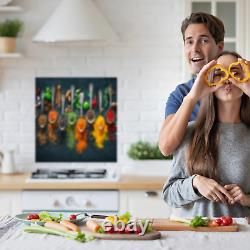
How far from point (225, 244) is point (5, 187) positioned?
2726mm

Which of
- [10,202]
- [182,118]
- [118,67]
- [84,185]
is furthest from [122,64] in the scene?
[182,118]

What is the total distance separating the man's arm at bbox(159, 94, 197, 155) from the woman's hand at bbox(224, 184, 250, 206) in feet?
0.97

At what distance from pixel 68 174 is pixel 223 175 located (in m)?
2.35

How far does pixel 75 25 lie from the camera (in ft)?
16.8

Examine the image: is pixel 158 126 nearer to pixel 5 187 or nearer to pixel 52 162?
pixel 52 162

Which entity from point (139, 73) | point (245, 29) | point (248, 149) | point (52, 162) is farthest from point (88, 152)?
point (248, 149)

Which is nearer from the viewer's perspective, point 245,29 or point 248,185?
point 248,185

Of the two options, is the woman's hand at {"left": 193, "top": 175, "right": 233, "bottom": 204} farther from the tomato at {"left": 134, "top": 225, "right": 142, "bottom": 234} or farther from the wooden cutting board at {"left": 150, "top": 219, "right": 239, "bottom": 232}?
→ the tomato at {"left": 134, "top": 225, "right": 142, "bottom": 234}

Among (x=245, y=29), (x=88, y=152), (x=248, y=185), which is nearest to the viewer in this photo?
(x=248, y=185)

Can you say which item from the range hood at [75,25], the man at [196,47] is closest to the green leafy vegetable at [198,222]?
the man at [196,47]

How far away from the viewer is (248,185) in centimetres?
287

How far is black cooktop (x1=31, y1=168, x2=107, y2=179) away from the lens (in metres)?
4.97

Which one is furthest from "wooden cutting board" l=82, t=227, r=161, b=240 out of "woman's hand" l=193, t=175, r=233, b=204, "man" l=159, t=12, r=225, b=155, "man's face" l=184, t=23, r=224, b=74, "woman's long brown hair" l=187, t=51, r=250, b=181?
"man's face" l=184, t=23, r=224, b=74

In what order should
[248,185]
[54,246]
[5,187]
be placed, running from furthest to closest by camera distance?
[5,187] → [248,185] → [54,246]
